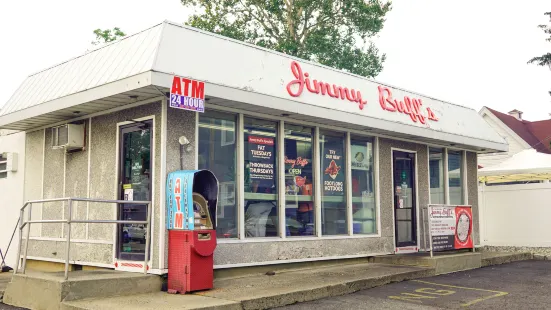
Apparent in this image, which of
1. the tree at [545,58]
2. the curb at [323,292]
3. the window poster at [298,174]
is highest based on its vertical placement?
the tree at [545,58]

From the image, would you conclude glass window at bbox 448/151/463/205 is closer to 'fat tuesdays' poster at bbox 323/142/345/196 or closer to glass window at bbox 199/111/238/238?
'fat tuesdays' poster at bbox 323/142/345/196

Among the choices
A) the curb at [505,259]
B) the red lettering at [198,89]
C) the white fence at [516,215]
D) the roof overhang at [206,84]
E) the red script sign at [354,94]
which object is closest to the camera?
the red lettering at [198,89]

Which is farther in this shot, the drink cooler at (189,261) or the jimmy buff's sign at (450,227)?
the jimmy buff's sign at (450,227)

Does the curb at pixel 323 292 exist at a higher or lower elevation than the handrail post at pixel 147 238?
lower

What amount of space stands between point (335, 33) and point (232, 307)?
22.3 m

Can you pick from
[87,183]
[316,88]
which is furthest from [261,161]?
[87,183]

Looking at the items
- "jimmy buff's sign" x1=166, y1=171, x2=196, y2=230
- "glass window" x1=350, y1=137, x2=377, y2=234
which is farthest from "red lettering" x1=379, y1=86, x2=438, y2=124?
"jimmy buff's sign" x1=166, y1=171, x2=196, y2=230

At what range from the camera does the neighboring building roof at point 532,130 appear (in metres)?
30.7

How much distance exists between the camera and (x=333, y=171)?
1073 cm

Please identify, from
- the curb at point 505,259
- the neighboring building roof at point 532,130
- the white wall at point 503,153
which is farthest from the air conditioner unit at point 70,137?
A: the neighboring building roof at point 532,130

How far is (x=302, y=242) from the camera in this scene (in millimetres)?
9805

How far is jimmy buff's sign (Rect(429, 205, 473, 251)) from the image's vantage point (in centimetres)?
1082

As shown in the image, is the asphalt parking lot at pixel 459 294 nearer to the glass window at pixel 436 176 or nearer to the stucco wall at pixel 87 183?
the glass window at pixel 436 176

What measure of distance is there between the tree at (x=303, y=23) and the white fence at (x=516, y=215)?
11897 millimetres
